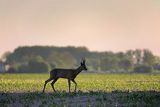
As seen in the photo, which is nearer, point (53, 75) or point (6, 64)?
point (53, 75)

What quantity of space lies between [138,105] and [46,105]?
4701 mm

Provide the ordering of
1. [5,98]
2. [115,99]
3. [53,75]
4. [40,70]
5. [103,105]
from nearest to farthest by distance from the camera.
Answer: [103,105]
[115,99]
[5,98]
[53,75]
[40,70]

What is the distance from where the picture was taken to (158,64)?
187m

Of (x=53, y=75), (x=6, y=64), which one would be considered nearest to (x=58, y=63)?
(x=6, y=64)

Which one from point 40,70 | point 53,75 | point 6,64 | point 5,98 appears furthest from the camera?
point 6,64

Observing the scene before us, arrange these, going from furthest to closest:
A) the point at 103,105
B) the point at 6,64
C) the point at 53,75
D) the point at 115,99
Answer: the point at 6,64 → the point at 53,75 → the point at 115,99 → the point at 103,105

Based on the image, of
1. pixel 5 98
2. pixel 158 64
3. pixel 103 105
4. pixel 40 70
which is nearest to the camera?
pixel 103 105

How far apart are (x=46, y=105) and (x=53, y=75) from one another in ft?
26.8

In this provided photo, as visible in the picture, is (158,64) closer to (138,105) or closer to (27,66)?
(27,66)

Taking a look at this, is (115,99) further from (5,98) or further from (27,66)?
(27,66)

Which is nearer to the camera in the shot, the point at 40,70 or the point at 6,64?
the point at 40,70

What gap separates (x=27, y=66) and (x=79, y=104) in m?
140

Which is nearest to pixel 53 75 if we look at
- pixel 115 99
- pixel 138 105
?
pixel 115 99

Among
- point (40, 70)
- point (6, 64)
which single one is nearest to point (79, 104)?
point (40, 70)
